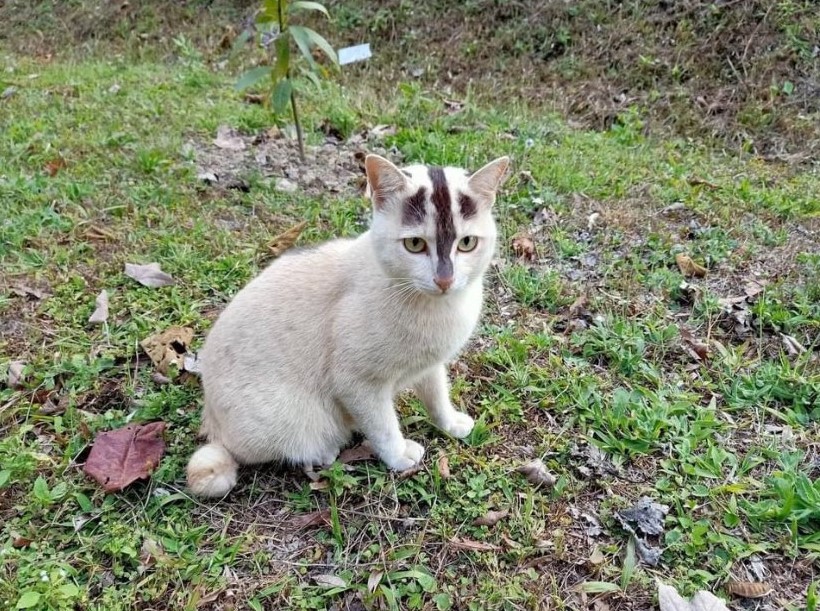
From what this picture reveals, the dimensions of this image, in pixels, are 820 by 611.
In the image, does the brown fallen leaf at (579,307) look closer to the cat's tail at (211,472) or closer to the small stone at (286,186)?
the cat's tail at (211,472)

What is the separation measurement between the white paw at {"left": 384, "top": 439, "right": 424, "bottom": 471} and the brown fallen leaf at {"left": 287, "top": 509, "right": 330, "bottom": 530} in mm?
349

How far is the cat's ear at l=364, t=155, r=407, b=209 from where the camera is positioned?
2.39 metres

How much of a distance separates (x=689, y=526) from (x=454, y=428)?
1073 millimetres

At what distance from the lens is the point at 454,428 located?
296cm

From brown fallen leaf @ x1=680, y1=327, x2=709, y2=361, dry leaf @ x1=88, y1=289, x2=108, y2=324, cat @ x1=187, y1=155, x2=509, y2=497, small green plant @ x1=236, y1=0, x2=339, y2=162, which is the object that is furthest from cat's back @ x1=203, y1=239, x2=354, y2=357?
small green plant @ x1=236, y1=0, x2=339, y2=162

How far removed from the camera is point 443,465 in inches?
110

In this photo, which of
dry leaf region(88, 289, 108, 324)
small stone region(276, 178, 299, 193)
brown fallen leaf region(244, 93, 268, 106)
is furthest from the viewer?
brown fallen leaf region(244, 93, 268, 106)

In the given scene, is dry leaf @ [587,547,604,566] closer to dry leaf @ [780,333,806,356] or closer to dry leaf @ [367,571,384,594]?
dry leaf @ [367,571,384,594]

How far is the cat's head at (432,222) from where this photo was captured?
235 cm

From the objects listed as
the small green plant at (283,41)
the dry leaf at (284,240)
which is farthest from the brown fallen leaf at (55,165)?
the dry leaf at (284,240)

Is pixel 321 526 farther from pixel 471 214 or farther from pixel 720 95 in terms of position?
pixel 720 95

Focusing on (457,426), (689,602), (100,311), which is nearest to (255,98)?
(100,311)

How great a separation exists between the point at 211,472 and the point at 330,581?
26.3 inches

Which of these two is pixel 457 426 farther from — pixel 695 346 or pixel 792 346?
pixel 792 346
